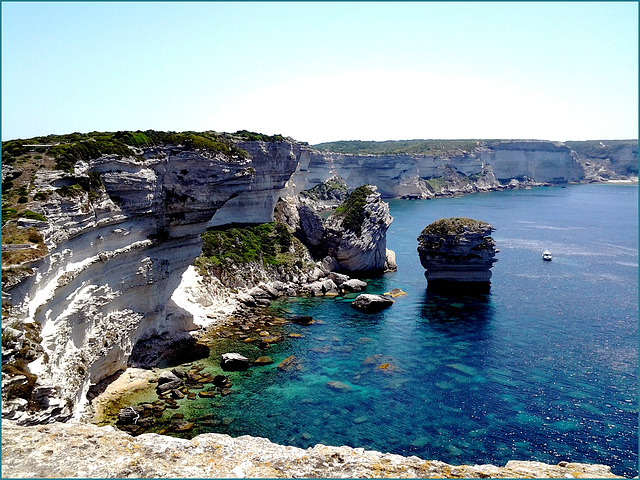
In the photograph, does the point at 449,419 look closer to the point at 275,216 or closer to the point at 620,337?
the point at 620,337

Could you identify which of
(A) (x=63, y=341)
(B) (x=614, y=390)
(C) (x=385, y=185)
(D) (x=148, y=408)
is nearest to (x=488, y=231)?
(B) (x=614, y=390)

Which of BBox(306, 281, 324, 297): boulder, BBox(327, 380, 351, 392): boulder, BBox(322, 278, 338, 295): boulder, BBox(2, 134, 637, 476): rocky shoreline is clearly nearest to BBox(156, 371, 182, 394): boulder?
BBox(2, 134, 637, 476): rocky shoreline

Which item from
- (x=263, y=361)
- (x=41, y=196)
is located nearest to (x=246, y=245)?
(x=263, y=361)

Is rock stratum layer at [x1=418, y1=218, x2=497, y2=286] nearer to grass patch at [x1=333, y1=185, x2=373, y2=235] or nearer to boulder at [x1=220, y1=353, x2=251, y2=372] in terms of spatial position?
grass patch at [x1=333, y1=185, x2=373, y2=235]

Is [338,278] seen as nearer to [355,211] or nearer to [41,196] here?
[355,211]

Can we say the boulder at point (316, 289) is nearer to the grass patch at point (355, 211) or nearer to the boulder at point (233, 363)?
the grass patch at point (355, 211)

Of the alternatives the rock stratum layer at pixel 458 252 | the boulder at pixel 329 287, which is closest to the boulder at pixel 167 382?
the boulder at pixel 329 287
